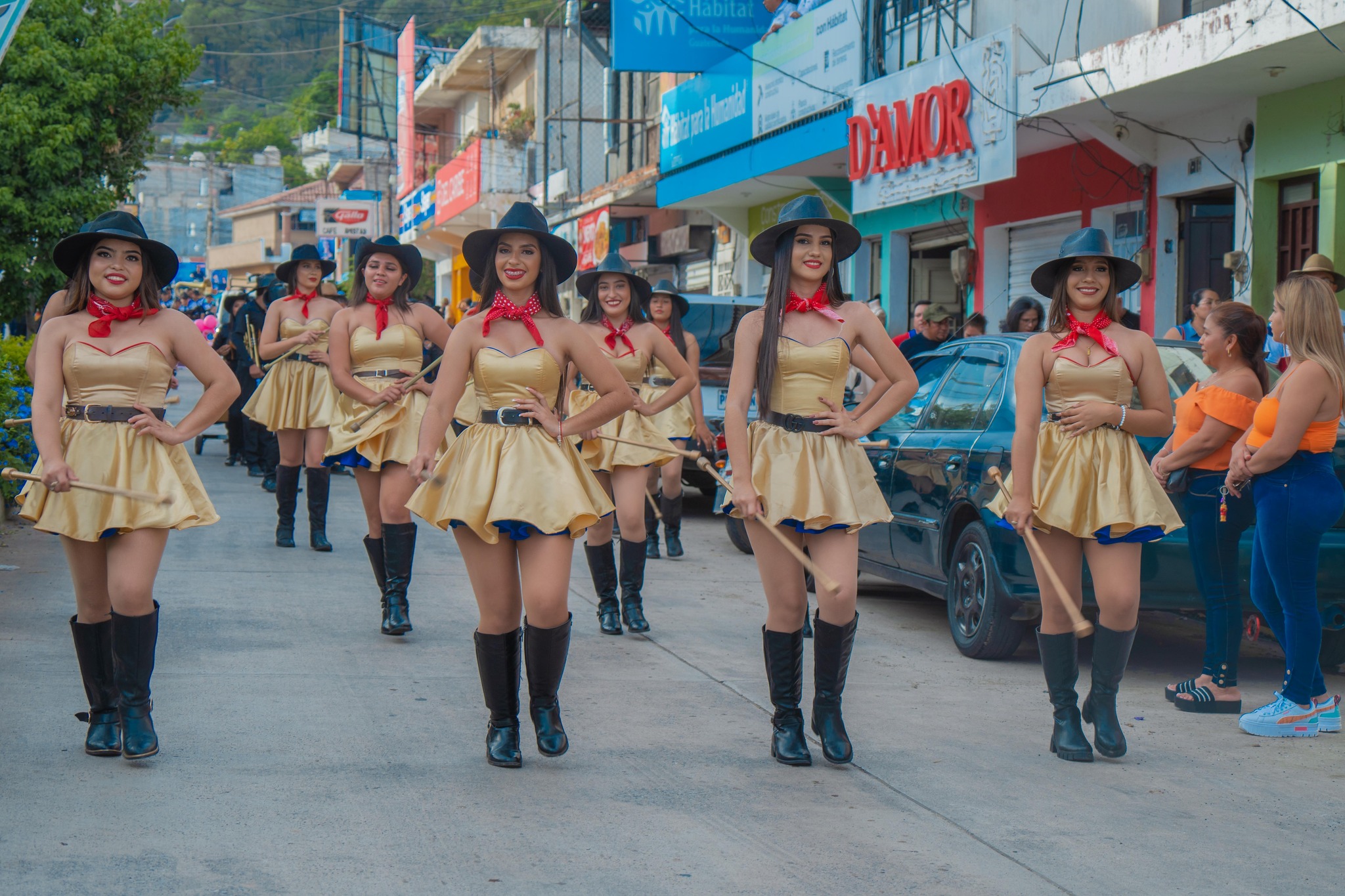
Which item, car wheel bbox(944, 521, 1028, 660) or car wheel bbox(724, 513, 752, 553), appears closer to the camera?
car wheel bbox(944, 521, 1028, 660)

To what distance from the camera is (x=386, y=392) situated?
7664mm

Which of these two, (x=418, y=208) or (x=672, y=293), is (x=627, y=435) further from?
(x=418, y=208)

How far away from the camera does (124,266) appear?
5.25 meters

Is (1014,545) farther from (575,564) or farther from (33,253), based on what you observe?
(33,253)

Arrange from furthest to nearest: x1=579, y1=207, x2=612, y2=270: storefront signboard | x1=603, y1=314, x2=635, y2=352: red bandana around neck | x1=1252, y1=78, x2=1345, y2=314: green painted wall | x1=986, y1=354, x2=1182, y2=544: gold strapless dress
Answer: x1=579, y1=207, x2=612, y2=270: storefront signboard < x1=1252, y1=78, x2=1345, y2=314: green painted wall < x1=603, y1=314, x2=635, y2=352: red bandana around neck < x1=986, y1=354, x2=1182, y2=544: gold strapless dress

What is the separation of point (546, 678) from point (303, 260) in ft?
20.4

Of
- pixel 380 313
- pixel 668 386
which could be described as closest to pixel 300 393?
pixel 380 313

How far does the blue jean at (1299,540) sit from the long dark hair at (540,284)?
2.96 meters

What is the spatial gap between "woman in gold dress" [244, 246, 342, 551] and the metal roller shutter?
7.41m

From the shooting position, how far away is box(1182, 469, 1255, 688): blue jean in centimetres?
652

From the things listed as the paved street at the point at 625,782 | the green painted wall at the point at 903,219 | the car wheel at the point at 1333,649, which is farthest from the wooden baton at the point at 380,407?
the green painted wall at the point at 903,219

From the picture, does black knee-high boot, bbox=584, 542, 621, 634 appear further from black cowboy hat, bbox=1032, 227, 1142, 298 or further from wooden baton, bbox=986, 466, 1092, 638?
black cowboy hat, bbox=1032, 227, 1142, 298

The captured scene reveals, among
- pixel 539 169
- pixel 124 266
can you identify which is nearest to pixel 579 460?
pixel 124 266

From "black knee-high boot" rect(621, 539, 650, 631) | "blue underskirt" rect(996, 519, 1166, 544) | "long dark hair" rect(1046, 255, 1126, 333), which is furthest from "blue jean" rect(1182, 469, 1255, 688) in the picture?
"black knee-high boot" rect(621, 539, 650, 631)
